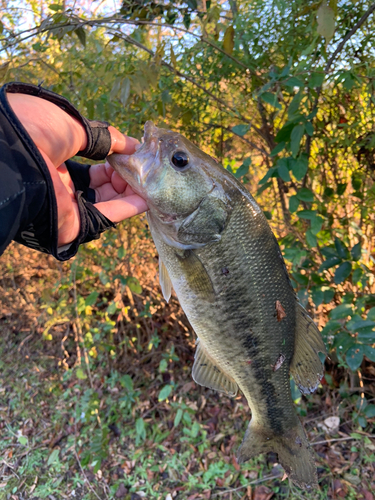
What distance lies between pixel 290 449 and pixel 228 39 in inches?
92.6

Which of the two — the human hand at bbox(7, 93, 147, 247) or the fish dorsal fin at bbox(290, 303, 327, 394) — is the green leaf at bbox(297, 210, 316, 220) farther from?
the human hand at bbox(7, 93, 147, 247)

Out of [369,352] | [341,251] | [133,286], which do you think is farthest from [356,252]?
[133,286]

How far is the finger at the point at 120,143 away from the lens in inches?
61.3

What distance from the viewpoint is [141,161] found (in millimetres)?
1516

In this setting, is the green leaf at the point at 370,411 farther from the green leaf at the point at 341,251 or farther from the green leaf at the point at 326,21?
the green leaf at the point at 326,21

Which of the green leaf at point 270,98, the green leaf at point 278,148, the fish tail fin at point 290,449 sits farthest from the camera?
the green leaf at point 278,148

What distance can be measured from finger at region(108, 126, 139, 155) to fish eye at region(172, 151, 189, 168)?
276 mm

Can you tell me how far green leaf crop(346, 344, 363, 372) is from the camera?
6.07 ft

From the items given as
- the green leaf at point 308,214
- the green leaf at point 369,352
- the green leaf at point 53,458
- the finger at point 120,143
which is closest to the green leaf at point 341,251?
the green leaf at point 308,214

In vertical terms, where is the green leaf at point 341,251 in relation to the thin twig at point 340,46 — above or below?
below

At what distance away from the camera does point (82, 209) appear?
1429 mm

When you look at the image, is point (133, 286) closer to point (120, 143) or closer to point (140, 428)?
point (120, 143)

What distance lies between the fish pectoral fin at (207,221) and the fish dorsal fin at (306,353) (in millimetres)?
569

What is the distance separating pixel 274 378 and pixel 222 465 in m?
1.84
